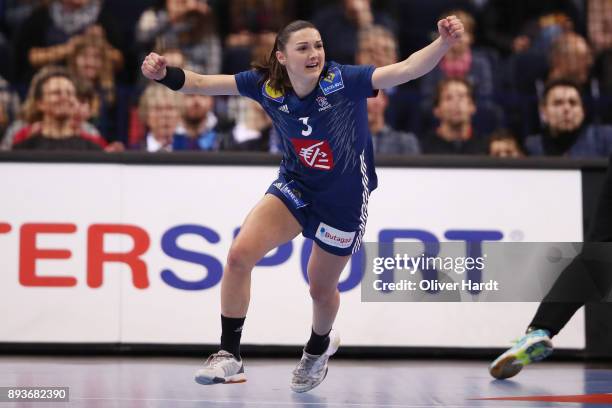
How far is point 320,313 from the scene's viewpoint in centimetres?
524

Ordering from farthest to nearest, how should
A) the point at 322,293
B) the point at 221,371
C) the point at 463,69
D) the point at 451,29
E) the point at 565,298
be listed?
the point at 463,69
the point at 565,298
the point at 322,293
the point at 221,371
the point at 451,29

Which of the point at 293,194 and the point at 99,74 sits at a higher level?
the point at 99,74

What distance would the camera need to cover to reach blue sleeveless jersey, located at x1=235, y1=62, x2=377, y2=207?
473cm

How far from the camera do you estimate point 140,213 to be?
259 inches

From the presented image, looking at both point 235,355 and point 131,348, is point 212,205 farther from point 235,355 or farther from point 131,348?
point 235,355

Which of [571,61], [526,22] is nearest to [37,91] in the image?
[571,61]

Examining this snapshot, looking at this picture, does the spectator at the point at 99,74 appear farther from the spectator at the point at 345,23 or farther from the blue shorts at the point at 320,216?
the blue shorts at the point at 320,216

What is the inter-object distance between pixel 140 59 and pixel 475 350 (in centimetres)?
392

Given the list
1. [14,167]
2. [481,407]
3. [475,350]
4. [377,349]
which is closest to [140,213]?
[14,167]

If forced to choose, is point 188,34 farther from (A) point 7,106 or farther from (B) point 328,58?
(A) point 7,106

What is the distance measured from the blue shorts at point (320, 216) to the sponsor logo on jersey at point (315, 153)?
14 centimetres

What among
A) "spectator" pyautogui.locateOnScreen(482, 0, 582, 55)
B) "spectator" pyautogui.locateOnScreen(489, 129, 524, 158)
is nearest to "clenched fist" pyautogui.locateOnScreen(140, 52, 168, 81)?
"spectator" pyautogui.locateOnScreen(489, 129, 524, 158)

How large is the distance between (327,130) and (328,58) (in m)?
3.53

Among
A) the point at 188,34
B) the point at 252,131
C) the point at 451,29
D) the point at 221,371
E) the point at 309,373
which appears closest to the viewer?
the point at 451,29
